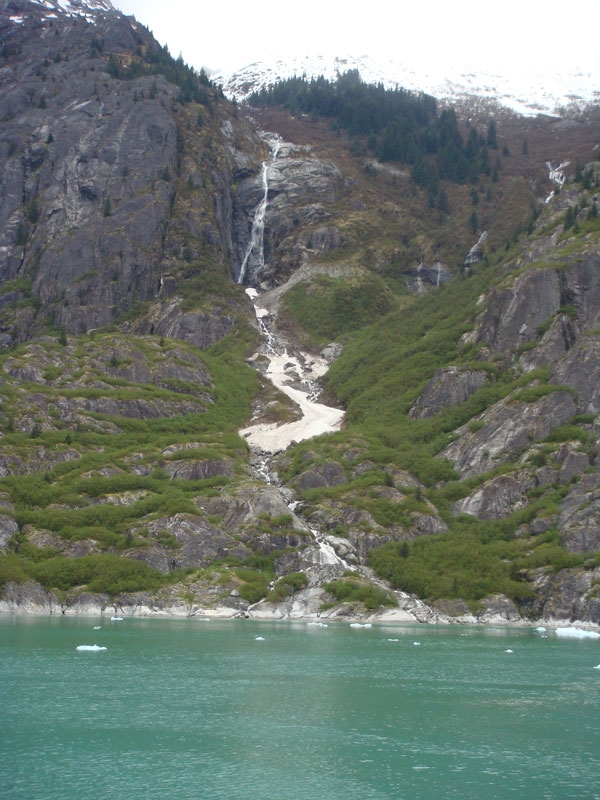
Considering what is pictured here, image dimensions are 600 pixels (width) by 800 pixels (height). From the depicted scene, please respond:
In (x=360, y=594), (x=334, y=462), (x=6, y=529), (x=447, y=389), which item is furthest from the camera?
(x=447, y=389)

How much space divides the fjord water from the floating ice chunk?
810 centimetres

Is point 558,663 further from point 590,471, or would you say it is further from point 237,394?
point 237,394

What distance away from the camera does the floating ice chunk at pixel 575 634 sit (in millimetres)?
81188

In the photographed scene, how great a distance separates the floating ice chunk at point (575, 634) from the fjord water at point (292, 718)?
8099 mm

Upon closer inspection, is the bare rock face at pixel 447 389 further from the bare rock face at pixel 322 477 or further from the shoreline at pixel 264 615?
the shoreline at pixel 264 615

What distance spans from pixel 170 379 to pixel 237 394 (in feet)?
48.1

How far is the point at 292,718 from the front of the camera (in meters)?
44.0

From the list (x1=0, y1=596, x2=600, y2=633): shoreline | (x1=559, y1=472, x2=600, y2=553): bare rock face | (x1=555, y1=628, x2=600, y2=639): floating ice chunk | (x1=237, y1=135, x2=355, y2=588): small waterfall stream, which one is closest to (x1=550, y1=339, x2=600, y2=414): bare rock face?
(x1=559, y1=472, x2=600, y2=553): bare rock face

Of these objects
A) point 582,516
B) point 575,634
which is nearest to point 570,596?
point 575,634

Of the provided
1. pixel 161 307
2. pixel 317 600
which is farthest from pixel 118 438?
pixel 161 307

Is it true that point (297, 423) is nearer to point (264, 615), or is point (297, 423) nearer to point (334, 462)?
point (334, 462)

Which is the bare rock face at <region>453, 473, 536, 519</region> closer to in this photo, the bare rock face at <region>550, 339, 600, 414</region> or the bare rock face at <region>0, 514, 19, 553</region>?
the bare rock face at <region>550, 339, 600, 414</region>

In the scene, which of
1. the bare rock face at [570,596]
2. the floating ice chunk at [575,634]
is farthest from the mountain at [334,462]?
the floating ice chunk at [575,634]

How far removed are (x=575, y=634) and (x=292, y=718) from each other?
156 ft
